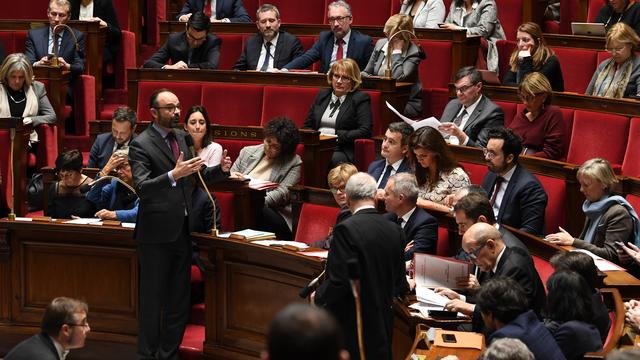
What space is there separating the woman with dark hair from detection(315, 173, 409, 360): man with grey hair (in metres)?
0.35

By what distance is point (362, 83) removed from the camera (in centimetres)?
431

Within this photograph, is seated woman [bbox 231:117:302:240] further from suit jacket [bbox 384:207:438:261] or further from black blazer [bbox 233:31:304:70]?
black blazer [bbox 233:31:304:70]

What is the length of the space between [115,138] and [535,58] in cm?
156

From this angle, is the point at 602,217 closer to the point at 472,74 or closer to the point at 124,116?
the point at 472,74

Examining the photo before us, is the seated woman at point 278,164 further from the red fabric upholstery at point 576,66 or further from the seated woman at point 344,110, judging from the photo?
the red fabric upholstery at point 576,66

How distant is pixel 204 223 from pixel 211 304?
24cm

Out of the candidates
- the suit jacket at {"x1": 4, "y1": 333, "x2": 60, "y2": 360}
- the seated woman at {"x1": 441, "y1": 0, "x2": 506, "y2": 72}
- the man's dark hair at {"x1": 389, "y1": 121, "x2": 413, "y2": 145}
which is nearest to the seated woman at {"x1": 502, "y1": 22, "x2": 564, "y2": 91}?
the seated woman at {"x1": 441, "y1": 0, "x2": 506, "y2": 72}

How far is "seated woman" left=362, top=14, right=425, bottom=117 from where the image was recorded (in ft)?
14.4

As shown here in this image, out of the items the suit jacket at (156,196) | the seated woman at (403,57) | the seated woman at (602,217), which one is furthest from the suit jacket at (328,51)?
the seated woman at (602,217)

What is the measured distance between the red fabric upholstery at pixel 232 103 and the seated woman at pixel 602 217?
5.36ft

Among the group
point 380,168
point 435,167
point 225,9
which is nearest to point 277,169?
point 380,168

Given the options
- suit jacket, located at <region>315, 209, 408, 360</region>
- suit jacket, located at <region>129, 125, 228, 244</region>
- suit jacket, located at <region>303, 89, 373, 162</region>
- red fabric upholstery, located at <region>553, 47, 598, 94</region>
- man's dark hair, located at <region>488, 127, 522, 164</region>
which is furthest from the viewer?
red fabric upholstery, located at <region>553, 47, 598, 94</region>

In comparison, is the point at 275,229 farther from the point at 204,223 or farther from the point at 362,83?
the point at 362,83

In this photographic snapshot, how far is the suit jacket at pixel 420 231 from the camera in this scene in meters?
2.98
